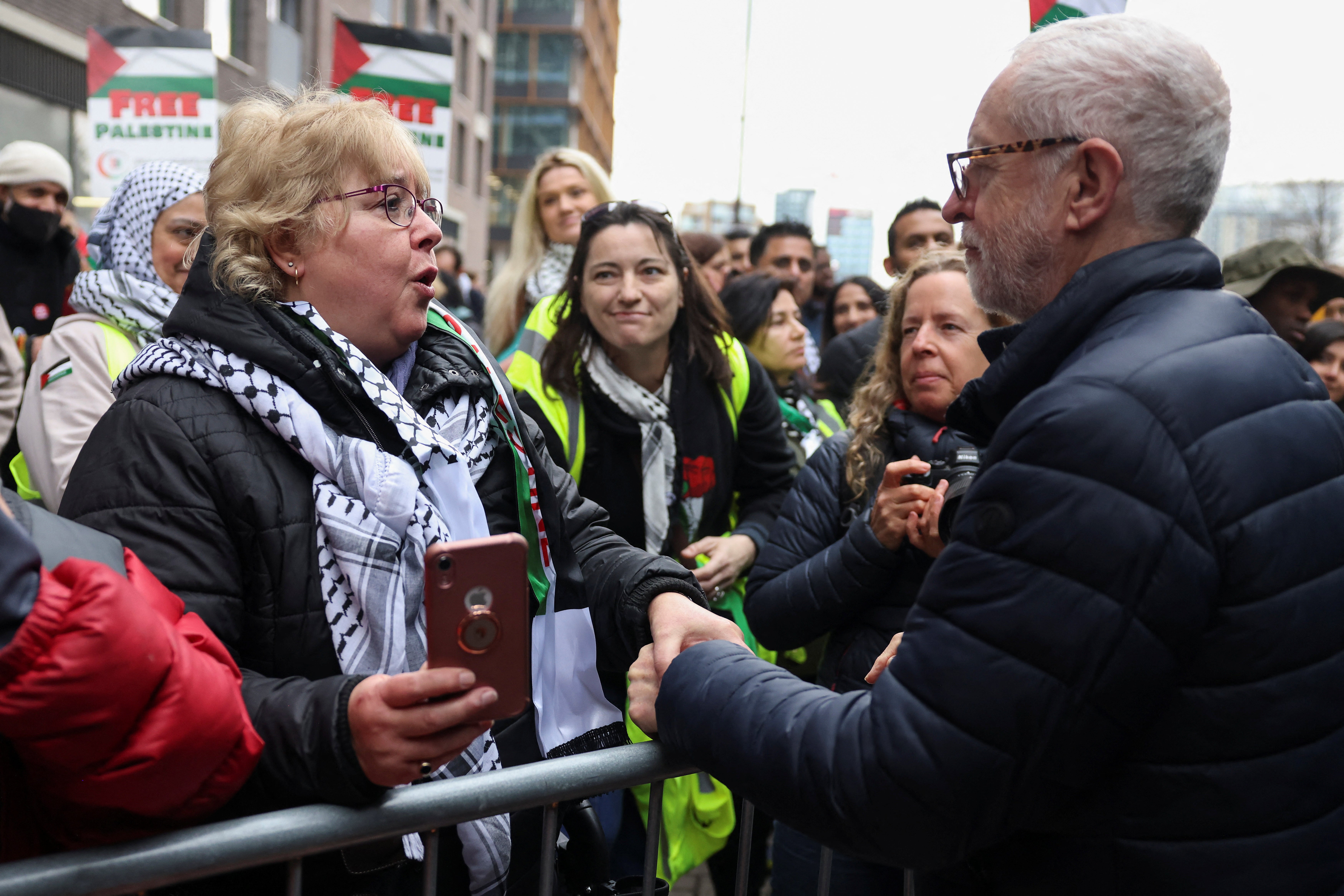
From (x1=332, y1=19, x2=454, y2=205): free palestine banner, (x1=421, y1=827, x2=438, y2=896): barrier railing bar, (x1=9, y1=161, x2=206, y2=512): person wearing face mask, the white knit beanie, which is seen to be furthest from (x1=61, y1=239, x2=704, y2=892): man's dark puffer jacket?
(x1=332, y1=19, x2=454, y2=205): free palestine banner

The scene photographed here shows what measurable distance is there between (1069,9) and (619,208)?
175 cm

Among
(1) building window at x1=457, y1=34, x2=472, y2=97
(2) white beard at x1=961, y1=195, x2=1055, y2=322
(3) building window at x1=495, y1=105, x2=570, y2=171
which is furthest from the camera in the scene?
(3) building window at x1=495, y1=105, x2=570, y2=171

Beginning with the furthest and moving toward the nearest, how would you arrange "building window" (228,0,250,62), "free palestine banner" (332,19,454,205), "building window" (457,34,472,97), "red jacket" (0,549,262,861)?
"building window" (457,34,472,97)
"building window" (228,0,250,62)
"free palestine banner" (332,19,454,205)
"red jacket" (0,549,262,861)

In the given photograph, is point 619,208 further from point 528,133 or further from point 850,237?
point 528,133

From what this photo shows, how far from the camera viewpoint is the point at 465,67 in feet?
119

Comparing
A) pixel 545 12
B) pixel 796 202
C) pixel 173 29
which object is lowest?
pixel 173 29

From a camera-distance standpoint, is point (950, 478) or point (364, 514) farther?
point (950, 478)

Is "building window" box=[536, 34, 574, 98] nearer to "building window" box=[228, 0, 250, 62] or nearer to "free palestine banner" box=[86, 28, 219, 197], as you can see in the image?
"building window" box=[228, 0, 250, 62]

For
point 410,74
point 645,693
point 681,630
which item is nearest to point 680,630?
point 681,630

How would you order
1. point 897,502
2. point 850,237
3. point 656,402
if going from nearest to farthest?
point 897,502 → point 656,402 → point 850,237

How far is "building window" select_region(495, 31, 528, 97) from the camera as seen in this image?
64.5 meters

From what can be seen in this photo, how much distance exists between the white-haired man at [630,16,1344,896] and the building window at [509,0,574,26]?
6767 cm

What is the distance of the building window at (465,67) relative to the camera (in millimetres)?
35688

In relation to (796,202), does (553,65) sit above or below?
above
